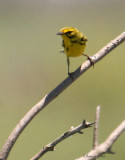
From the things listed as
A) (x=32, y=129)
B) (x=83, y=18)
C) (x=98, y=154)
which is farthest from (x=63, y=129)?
(x=83, y=18)

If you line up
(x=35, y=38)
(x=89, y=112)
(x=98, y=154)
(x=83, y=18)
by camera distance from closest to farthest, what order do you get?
(x=98, y=154), (x=89, y=112), (x=35, y=38), (x=83, y=18)

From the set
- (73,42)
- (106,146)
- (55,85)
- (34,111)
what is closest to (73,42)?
(73,42)

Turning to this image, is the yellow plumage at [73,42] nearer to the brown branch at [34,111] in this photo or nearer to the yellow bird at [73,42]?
the yellow bird at [73,42]

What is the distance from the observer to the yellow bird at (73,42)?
376 centimetres

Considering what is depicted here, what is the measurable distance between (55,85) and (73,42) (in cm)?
594

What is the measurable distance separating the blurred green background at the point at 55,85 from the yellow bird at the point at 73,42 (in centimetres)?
233

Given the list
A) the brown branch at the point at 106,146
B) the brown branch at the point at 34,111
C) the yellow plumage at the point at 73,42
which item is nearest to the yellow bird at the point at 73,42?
the yellow plumage at the point at 73,42

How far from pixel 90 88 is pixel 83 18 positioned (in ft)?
26.8

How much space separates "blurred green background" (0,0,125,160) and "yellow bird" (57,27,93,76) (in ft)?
7.63

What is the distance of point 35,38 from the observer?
15258 millimetres

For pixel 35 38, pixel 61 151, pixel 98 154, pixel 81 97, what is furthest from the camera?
pixel 35 38

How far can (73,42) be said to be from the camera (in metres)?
3.86

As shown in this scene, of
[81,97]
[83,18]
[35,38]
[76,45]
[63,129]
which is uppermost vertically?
[83,18]

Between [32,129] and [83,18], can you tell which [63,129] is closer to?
[32,129]
